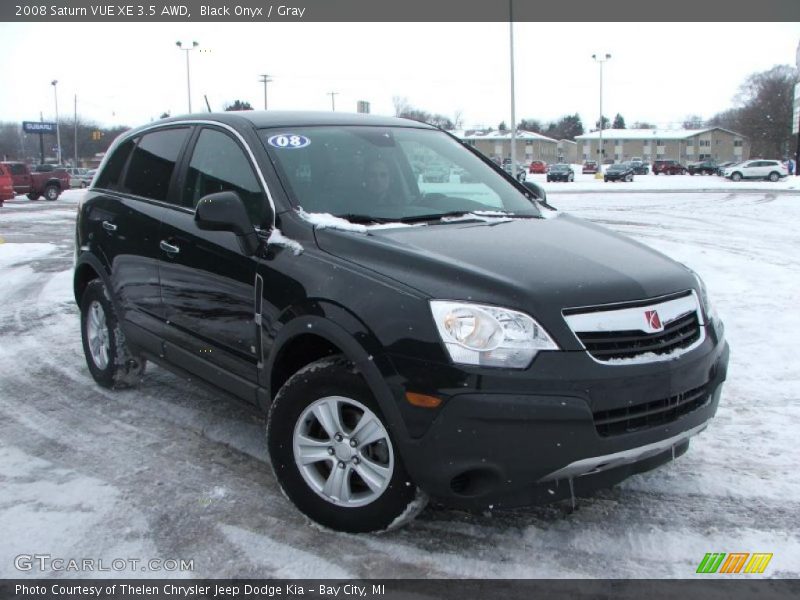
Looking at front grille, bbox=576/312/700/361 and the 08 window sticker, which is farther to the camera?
the 08 window sticker

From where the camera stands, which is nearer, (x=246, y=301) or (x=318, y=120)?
(x=246, y=301)

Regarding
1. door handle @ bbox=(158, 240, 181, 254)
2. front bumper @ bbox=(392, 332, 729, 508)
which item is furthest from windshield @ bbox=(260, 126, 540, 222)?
front bumper @ bbox=(392, 332, 729, 508)

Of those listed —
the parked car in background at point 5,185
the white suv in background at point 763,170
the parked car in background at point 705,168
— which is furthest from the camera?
the parked car in background at point 705,168

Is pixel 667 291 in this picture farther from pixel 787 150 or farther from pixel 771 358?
pixel 787 150

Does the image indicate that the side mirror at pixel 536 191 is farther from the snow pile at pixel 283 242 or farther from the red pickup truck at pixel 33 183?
the red pickup truck at pixel 33 183

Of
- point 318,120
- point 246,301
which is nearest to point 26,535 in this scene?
point 246,301

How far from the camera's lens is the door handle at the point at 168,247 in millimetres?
4148

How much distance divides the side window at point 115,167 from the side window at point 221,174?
1147 mm

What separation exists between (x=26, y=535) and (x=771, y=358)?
5.19 metres

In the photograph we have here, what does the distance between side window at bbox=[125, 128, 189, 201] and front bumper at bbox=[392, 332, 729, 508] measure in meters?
2.40

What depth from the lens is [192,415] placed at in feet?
15.6

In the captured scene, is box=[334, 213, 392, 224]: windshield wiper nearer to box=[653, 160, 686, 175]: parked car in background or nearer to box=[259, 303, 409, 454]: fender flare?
box=[259, 303, 409, 454]: fender flare

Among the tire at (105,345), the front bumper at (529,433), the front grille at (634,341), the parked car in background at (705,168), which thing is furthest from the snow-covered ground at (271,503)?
the parked car in background at (705,168)

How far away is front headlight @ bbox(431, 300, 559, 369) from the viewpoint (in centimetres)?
273
